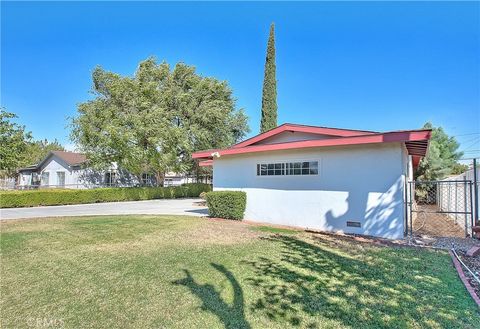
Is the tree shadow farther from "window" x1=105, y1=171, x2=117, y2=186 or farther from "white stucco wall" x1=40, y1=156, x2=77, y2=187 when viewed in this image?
"white stucco wall" x1=40, y1=156, x2=77, y2=187

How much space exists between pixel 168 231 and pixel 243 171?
13.3 feet

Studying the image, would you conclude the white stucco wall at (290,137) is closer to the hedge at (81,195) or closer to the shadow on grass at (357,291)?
the shadow on grass at (357,291)

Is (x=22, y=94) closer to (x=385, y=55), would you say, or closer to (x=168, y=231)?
(x=168, y=231)

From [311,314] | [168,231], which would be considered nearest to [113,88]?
[168,231]

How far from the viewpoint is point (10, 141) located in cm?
2359

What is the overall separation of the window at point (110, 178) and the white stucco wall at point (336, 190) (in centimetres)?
1994

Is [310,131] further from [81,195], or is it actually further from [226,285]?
[81,195]

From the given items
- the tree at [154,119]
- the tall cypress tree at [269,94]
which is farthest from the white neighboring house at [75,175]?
the tall cypress tree at [269,94]

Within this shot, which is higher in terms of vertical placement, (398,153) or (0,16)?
(0,16)

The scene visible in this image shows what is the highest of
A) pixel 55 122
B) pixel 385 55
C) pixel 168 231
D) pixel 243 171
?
pixel 385 55

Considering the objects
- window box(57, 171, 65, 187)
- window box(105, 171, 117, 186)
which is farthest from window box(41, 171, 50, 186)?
window box(105, 171, 117, 186)

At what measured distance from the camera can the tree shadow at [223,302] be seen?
10.5 feet

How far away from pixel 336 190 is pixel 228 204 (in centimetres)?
405

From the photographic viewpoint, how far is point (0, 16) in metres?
10.3
